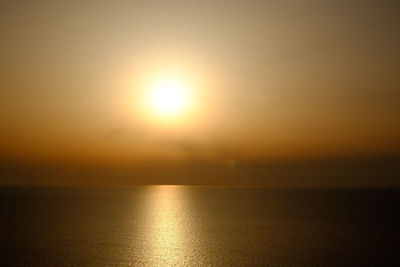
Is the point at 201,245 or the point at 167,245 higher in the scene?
the point at 167,245

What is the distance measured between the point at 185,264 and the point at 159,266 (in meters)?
4.22

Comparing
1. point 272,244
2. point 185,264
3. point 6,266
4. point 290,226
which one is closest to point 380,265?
point 272,244

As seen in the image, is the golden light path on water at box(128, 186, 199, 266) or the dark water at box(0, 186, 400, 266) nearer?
the dark water at box(0, 186, 400, 266)

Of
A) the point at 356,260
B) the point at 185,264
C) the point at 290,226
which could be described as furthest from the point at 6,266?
the point at 290,226

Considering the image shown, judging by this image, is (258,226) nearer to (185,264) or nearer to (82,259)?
(185,264)

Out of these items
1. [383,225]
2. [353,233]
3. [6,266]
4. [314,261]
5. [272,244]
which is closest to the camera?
[6,266]

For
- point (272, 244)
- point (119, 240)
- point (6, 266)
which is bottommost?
point (6, 266)

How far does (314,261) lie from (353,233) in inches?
1326

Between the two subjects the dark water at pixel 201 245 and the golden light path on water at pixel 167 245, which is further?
the golden light path on water at pixel 167 245

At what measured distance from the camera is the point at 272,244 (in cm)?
6288

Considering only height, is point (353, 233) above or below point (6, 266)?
above

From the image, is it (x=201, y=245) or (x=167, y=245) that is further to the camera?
(x=167, y=245)

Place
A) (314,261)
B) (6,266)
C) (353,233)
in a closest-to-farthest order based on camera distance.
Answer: (6,266) → (314,261) → (353,233)

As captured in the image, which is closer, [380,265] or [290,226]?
[380,265]
